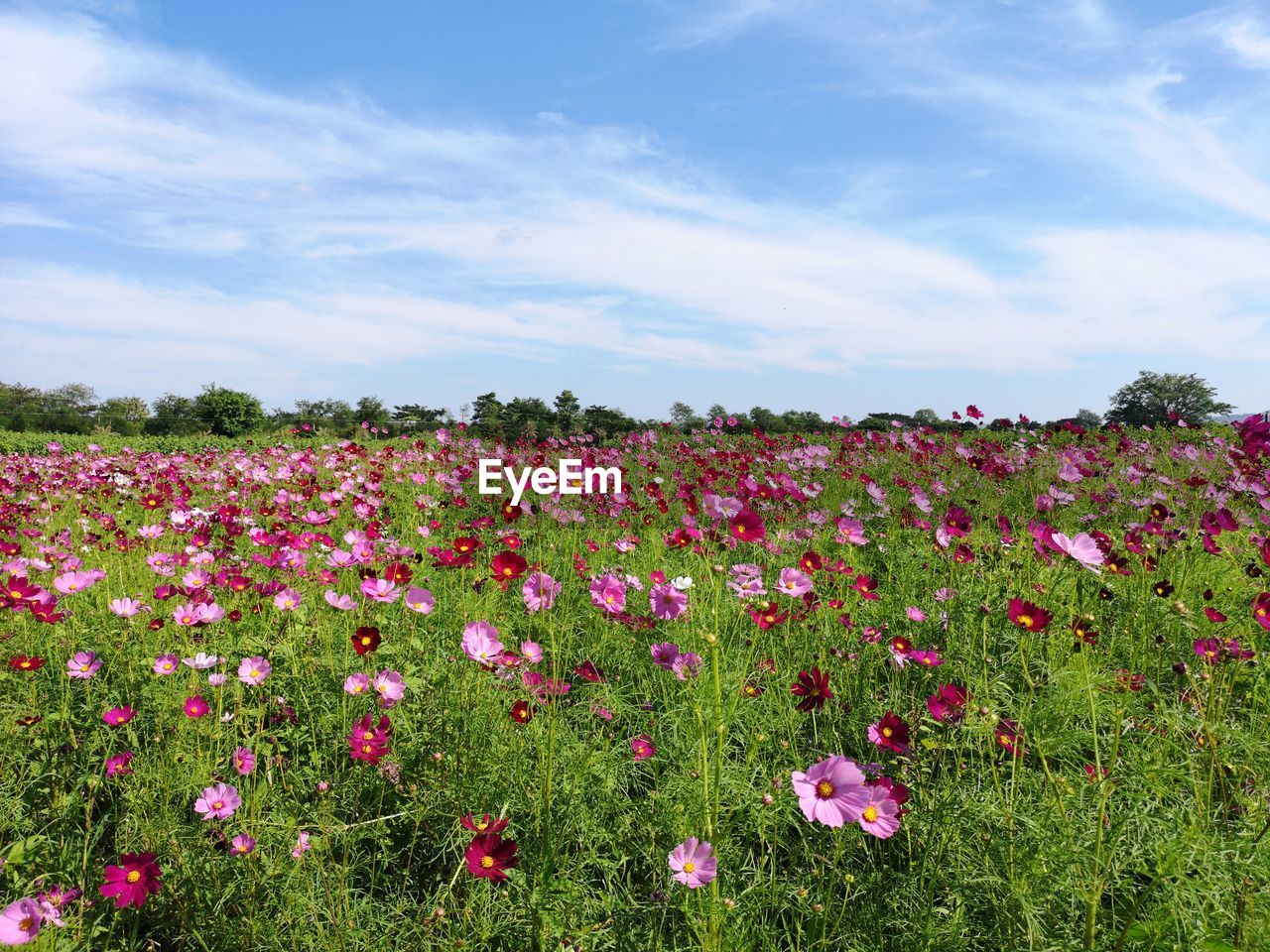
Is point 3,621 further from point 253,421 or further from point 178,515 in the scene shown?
point 253,421

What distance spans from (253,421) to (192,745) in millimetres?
19402

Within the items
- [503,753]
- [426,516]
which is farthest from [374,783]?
[426,516]

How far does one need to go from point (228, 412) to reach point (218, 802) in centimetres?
2001

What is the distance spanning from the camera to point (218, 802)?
1672mm

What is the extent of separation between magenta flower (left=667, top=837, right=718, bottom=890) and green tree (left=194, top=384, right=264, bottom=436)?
787 inches

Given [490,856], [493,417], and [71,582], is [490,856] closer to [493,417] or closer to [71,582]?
[71,582]

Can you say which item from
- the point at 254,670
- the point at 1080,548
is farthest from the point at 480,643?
the point at 1080,548

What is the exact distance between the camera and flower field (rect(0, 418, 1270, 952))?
4.68 ft

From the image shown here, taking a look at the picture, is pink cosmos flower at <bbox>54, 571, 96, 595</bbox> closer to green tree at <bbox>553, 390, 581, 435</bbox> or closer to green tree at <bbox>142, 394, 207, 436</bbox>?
green tree at <bbox>553, 390, 581, 435</bbox>

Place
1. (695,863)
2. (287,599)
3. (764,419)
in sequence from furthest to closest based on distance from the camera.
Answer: (764,419) → (287,599) → (695,863)

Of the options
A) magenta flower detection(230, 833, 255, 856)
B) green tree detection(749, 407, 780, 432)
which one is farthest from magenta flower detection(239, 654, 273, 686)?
green tree detection(749, 407, 780, 432)

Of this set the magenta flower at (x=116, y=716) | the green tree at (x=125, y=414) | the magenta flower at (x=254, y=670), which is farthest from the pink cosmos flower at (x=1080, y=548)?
the green tree at (x=125, y=414)

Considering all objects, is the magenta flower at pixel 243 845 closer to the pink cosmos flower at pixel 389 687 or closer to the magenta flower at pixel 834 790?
the pink cosmos flower at pixel 389 687

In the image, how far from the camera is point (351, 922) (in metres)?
1.46
